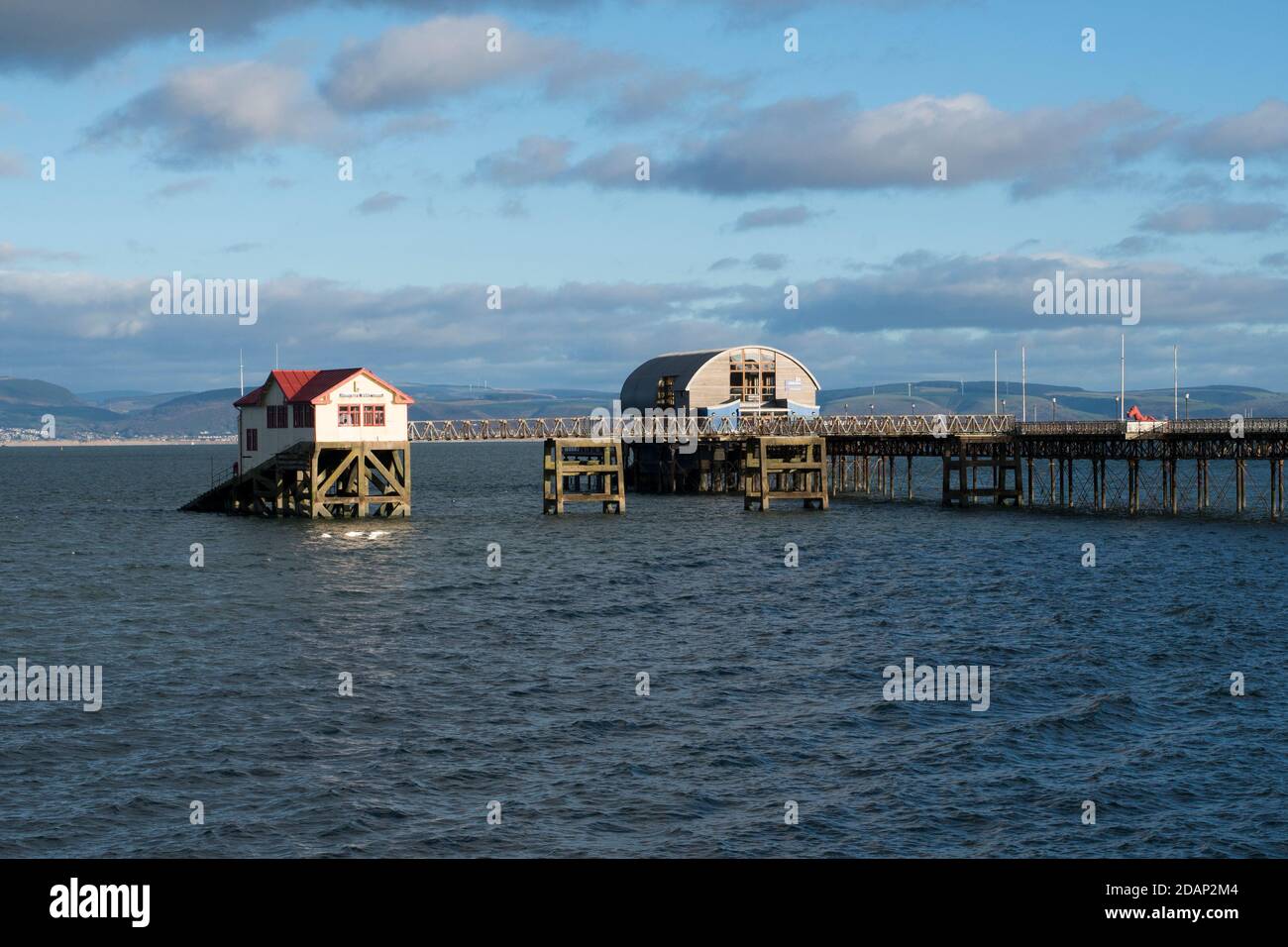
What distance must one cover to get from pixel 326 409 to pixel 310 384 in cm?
359

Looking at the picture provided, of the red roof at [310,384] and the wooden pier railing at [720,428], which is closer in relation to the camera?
the red roof at [310,384]

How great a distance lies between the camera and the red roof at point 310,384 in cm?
7938

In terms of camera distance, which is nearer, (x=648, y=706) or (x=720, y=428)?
(x=648, y=706)

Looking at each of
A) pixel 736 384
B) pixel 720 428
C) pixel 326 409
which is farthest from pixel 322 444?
pixel 736 384

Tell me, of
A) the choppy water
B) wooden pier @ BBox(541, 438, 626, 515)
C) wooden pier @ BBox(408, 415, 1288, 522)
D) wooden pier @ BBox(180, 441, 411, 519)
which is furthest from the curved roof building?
the choppy water

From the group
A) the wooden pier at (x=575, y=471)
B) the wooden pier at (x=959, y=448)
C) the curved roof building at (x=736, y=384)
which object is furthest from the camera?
the curved roof building at (x=736, y=384)

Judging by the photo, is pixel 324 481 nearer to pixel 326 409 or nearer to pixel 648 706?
pixel 326 409

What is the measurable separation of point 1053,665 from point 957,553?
28105 mm

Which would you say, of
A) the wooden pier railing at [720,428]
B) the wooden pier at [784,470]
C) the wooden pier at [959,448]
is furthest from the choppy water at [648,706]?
the wooden pier railing at [720,428]

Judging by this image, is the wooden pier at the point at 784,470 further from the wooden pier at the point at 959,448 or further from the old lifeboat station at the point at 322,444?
the old lifeboat station at the point at 322,444

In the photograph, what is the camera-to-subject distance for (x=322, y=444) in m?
79.4

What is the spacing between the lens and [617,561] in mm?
62094

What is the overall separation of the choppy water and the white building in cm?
1542
